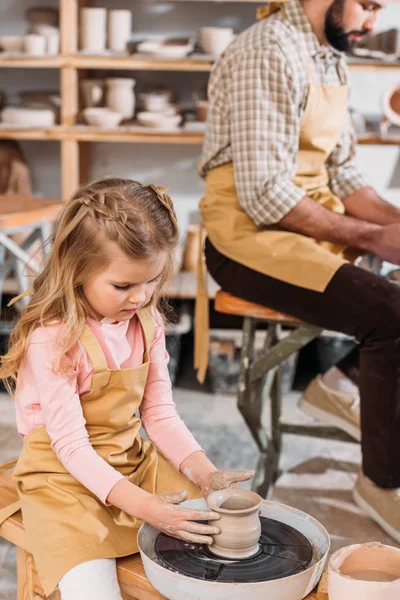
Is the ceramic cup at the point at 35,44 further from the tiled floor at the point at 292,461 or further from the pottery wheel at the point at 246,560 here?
the pottery wheel at the point at 246,560

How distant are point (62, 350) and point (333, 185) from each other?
1.60 m

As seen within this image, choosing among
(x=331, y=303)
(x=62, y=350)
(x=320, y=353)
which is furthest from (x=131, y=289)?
(x=320, y=353)

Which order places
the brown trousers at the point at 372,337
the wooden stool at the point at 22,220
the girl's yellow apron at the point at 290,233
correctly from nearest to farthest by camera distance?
the brown trousers at the point at 372,337 → the girl's yellow apron at the point at 290,233 → the wooden stool at the point at 22,220

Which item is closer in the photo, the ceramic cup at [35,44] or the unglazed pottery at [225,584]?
the unglazed pottery at [225,584]

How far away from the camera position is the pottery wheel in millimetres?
1319

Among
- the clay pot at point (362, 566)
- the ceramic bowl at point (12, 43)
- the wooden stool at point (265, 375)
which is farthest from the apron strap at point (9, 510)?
the ceramic bowl at point (12, 43)

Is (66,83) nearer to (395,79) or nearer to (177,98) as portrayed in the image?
(177,98)

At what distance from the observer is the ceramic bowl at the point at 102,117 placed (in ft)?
12.6

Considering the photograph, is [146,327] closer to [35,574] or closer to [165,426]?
[165,426]

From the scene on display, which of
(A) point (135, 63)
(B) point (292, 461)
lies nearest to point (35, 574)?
(B) point (292, 461)

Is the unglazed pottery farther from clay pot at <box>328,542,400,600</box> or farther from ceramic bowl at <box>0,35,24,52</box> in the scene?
ceramic bowl at <box>0,35,24,52</box>

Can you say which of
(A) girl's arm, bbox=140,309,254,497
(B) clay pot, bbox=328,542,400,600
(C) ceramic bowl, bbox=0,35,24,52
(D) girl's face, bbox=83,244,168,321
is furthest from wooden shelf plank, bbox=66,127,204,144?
(B) clay pot, bbox=328,542,400,600

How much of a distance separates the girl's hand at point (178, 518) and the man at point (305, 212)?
1027mm

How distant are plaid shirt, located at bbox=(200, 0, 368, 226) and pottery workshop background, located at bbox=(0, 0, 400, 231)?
5.13 feet
